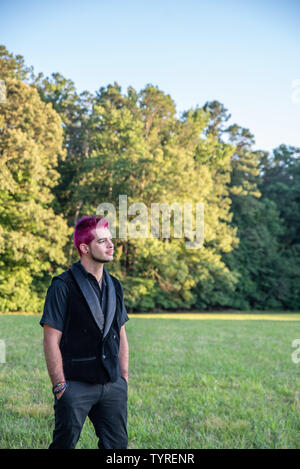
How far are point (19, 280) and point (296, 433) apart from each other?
20.1 metres

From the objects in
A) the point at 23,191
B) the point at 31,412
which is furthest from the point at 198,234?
the point at 31,412

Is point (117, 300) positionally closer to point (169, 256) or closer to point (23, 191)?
point (23, 191)

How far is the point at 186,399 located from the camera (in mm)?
4758

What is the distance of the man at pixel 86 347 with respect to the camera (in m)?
2.31

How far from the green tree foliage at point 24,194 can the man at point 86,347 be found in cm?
1828

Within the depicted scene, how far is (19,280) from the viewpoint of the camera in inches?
858

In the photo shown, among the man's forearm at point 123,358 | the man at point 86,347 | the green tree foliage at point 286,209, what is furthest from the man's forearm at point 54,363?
the green tree foliage at point 286,209

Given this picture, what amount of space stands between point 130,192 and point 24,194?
7.15 meters

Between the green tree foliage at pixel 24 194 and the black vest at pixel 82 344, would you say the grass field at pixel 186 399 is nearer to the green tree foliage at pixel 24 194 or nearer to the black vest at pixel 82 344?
the black vest at pixel 82 344

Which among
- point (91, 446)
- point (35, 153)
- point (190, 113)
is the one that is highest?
point (190, 113)

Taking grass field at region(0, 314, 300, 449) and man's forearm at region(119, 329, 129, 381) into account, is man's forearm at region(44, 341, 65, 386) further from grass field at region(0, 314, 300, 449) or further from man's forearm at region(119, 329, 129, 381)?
grass field at region(0, 314, 300, 449)

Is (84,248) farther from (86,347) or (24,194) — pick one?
(24,194)

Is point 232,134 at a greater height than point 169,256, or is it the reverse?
point 232,134

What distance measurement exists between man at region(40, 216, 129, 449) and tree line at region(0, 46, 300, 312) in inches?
719
